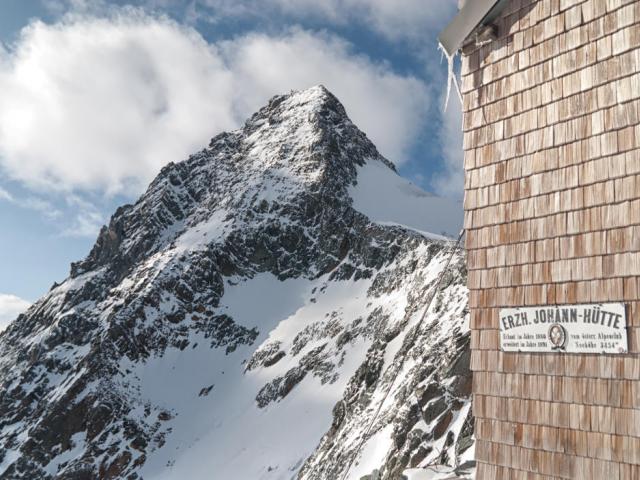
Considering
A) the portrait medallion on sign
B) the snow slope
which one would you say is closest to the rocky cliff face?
the snow slope

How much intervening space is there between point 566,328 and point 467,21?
3.89 m

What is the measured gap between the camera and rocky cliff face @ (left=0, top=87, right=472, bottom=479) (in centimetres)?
2717

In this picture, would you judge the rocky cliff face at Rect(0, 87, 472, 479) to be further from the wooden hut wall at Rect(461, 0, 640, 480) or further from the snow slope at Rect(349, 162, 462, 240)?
the wooden hut wall at Rect(461, 0, 640, 480)

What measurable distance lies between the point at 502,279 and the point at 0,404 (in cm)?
6740

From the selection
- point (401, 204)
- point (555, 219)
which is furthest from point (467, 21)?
point (401, 204)

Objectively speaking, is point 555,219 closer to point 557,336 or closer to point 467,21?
point 557,336

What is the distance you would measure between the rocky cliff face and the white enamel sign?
9.09 metres

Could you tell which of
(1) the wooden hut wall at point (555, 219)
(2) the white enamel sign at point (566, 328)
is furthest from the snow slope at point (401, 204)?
(2) the white enamel sign at point (566, 328)

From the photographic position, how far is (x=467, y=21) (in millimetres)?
7688

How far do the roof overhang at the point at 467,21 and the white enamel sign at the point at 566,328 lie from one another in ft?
11.2

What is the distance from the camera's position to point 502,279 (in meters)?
7.14

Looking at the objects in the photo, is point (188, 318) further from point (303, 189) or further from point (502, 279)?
point (502, 279)

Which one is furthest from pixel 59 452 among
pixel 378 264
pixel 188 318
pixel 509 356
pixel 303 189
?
pixel 509 356

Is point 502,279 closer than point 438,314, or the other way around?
point 502,279
